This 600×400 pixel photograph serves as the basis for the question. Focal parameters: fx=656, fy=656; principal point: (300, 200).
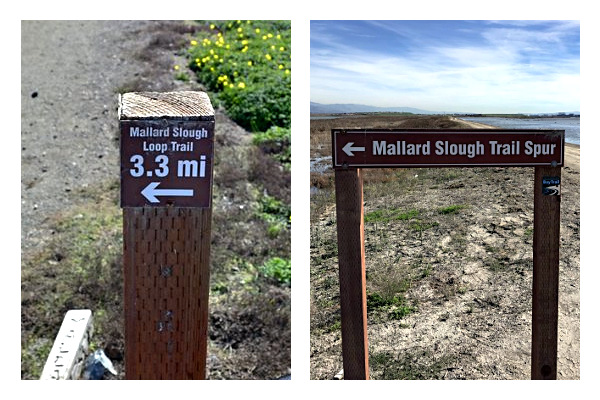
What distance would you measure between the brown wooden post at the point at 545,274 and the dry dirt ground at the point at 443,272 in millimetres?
1013

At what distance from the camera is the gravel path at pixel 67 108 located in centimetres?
688

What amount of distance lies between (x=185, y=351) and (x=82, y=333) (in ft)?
7.79

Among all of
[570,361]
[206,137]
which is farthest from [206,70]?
[206,137]

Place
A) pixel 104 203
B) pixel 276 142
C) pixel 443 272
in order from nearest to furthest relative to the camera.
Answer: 1. pixel 443 272
2. pixel 104 203
3. pixel 276 142

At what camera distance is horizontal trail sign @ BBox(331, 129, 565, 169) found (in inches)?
109

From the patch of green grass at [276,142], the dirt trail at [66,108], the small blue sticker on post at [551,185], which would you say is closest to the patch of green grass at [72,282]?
the dirt trail at [66,108]

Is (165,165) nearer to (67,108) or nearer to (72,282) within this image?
(72,282)

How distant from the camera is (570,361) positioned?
13.9 ft

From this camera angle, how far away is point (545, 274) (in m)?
3.05

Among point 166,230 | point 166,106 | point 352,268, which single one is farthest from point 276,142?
point 166,230

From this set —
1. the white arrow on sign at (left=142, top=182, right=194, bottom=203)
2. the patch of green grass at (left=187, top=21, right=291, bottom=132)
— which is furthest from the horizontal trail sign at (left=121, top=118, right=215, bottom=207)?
the patch of green grass at (left=187, top=21, right=291, bottom=132)

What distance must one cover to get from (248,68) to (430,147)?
661 cm

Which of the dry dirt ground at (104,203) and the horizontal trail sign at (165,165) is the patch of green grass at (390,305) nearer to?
the dry dirt ground at (104,203)

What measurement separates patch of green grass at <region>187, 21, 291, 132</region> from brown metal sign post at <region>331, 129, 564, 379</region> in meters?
5.33
